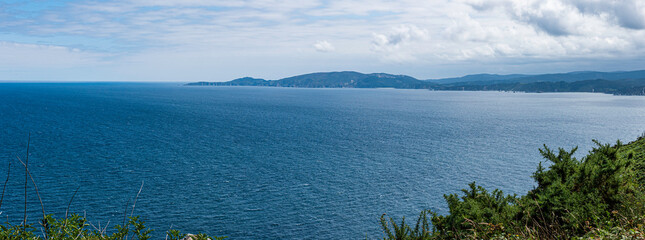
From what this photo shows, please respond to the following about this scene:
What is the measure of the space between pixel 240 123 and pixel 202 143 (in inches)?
1533

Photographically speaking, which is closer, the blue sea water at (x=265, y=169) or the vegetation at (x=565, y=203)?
the vegetation at (x=565, y=203)

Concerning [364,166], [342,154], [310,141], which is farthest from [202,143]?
[364,166]

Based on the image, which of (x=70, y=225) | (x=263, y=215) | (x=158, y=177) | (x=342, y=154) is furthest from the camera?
(x=342, y=154)

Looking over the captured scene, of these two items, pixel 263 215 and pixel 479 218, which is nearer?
pixel 479 218

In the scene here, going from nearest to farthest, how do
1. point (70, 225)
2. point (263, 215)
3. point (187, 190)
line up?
point (70, 225), point (263, 215), point (187, 190)

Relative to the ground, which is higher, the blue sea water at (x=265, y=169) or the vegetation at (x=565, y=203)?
the vegetation at (x=565, y=203)

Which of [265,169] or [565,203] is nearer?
[565,203]

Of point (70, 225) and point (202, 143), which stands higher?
point (70, 225)

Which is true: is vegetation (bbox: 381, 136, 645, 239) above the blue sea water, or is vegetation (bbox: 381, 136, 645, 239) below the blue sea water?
above

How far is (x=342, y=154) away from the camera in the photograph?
3322 inches

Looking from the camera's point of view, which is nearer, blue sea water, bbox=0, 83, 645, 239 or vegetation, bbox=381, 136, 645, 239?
vegetation, bbox=381, 136, 645, 239

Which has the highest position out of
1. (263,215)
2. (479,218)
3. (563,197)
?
(563,197)

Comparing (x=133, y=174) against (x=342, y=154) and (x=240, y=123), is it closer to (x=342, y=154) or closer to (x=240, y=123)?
(x=342, y=154)

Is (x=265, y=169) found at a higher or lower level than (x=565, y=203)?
lower
